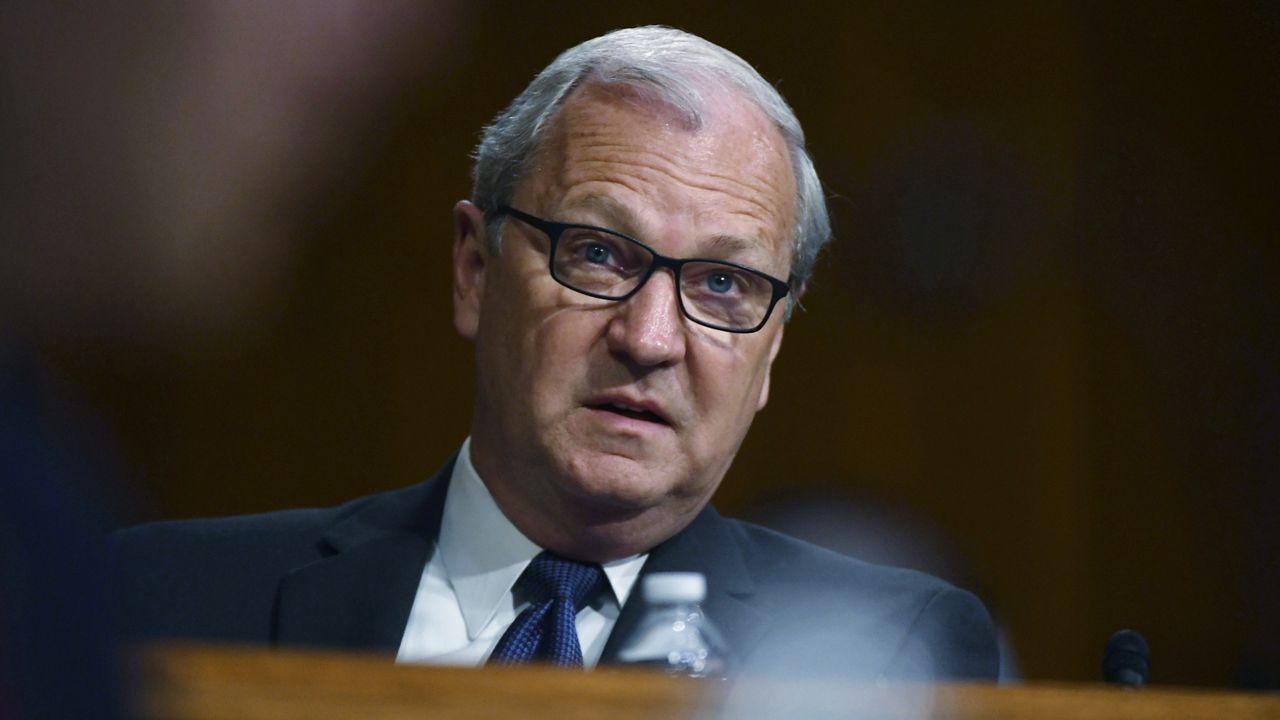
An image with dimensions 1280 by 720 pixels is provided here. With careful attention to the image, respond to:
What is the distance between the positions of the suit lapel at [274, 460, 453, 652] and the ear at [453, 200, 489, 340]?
203 mm

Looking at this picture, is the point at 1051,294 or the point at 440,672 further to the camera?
the point at 1051,294

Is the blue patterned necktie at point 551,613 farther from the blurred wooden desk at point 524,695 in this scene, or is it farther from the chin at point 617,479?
the blurred wooden desk at point 524,695

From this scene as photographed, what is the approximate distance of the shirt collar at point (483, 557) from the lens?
4.68 ft

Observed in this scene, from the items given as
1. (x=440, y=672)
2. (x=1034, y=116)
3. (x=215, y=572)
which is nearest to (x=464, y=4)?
(x=1034, y=116)

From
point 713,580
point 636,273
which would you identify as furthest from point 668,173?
point 713,580

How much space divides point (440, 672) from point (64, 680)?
0.90ft

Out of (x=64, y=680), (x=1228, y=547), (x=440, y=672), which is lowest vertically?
(x=1228, y=547)

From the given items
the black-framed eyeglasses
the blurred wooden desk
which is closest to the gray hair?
the black-framed eyeglasses

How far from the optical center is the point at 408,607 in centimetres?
141

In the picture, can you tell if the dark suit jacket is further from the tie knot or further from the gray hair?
the gray hair

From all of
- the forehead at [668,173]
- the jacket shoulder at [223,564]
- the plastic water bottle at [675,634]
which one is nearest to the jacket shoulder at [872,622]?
the plastic water bottle at [675,634]

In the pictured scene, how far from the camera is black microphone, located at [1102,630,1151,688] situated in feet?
3.37

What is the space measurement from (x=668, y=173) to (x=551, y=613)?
469 millimetres

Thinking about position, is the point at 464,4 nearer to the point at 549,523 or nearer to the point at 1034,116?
the point at 1034,116
